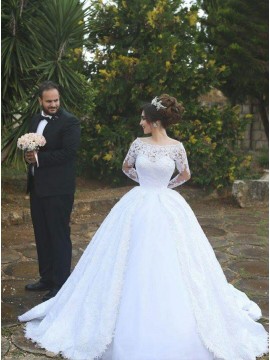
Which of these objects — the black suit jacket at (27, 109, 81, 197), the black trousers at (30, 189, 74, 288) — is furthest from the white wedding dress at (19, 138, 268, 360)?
the black suit jacket at (27, 109, 81, 197)

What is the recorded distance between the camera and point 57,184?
4676 millimetres

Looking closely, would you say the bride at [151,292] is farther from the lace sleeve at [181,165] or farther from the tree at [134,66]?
the tree at [134,66]

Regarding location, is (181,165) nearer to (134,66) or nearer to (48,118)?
(48,118)

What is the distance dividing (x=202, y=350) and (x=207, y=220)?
5009 mm

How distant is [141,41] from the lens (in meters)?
9.91

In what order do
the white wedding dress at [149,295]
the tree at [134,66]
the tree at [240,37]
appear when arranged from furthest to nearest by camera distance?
1. the tree at [240,37]
2. the tree at [134,66]
3. the white wedding dress at [149,295]

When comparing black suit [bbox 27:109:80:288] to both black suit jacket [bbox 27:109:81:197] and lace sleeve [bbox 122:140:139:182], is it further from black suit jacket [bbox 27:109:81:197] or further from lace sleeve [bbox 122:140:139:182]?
lace sleeve [bbox 122:140:139:182]

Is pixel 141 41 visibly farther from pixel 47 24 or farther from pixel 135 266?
pixel 135 266

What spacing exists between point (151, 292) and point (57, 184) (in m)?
1.51

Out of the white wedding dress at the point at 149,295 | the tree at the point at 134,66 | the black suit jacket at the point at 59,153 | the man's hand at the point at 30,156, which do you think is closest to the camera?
the white wedding dress at the point at 149,295

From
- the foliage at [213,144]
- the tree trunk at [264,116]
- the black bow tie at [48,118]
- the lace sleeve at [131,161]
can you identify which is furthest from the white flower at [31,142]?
the tree trunk at [264,116]

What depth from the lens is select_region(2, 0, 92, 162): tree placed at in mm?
7176

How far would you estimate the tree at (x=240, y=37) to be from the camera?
36.3 ft

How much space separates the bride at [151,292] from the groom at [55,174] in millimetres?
588
